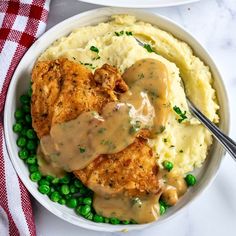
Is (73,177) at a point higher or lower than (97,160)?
lower

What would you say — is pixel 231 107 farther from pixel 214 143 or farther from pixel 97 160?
pixel 97 160

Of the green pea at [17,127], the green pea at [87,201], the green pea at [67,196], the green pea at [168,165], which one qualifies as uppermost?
the green pea at [168,165]

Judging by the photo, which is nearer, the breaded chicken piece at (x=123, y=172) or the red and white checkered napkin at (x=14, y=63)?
the breaded chicken piece at (x=123, y=172)

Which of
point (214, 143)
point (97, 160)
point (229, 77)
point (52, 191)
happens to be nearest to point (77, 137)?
point (97, 160)

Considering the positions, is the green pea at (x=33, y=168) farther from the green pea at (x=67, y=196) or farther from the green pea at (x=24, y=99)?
the green pea at (x=24, y=99)

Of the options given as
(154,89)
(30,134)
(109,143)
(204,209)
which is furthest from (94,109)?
(204,209)

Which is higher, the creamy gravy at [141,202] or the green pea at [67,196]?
the creamy gravy at [141,202]

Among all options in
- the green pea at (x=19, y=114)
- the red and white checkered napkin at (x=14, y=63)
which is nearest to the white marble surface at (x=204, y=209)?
the red and white checkered napkin at (x=14, y=63)
